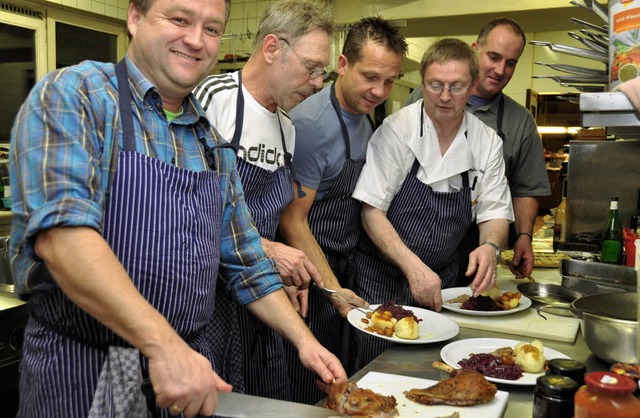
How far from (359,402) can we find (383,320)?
2.12ft

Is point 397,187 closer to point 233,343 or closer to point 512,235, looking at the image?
point 233,343

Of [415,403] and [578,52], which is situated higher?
[578,52]

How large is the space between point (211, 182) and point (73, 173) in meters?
0.43

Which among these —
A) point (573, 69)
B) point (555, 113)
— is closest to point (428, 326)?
point (573, 69)

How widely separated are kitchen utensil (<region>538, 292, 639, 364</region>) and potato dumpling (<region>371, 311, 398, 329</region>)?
57 cm

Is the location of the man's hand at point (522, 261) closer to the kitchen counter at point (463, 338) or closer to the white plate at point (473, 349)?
the kitchen counter at point (463, 338)

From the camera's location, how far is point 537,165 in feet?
10.8

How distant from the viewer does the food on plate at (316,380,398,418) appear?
56.7 inches

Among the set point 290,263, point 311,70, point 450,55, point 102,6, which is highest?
point 102,6

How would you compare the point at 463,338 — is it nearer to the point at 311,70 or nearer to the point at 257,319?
the point at 257,319

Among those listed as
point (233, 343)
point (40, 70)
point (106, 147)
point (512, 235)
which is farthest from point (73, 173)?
point (40, 70)

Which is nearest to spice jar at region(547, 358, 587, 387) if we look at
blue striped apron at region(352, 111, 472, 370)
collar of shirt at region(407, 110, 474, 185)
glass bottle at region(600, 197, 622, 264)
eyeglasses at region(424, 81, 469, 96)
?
blue striped apron at region(352, 111, 472, 370)

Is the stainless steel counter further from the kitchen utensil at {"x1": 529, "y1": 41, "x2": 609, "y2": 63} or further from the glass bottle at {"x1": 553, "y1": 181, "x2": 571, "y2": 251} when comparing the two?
the glass bottle at {"x1": 553, "y1": 181, "x2": 571, "y2": 251}

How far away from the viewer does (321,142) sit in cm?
267
